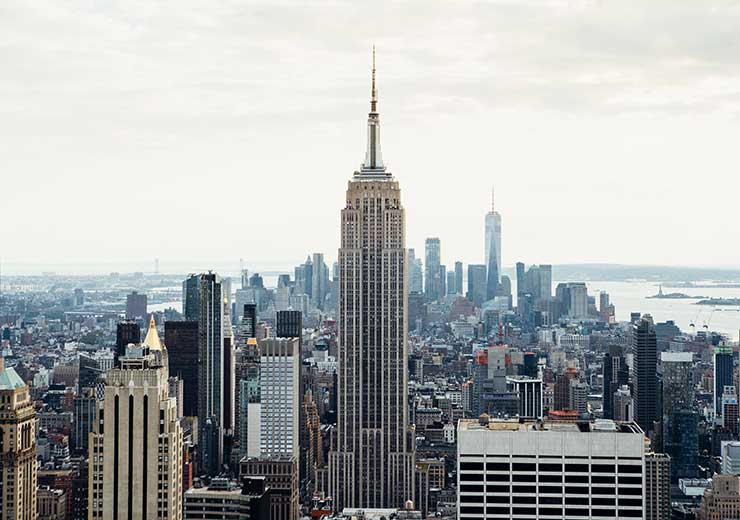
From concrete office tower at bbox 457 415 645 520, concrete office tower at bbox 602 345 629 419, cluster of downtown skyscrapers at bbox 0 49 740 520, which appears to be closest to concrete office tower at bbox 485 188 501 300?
cluster of downtown skyscrapers at bbox 0 49 740 520

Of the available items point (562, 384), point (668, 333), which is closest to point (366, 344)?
point (562, 384)

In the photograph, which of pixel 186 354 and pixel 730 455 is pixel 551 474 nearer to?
pixel 730 455

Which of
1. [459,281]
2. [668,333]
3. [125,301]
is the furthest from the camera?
[459,281]

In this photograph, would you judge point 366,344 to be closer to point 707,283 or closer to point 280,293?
point 280,293

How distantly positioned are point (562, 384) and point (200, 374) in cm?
822

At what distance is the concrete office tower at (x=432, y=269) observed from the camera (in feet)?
89.6

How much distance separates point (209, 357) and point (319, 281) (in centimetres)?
308

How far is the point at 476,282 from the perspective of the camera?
96.7 ft

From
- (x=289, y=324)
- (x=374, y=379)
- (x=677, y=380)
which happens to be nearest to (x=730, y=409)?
(x=677, y=380)

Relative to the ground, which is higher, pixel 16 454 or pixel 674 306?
pixel 674 306

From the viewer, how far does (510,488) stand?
12.4 metres

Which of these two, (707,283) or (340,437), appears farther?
(340,437)

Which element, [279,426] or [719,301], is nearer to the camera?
[719,301]

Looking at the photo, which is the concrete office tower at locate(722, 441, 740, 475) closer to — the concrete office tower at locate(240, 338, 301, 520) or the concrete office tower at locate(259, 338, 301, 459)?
the concrete office tower at locate(240, 338, 301, 520)
